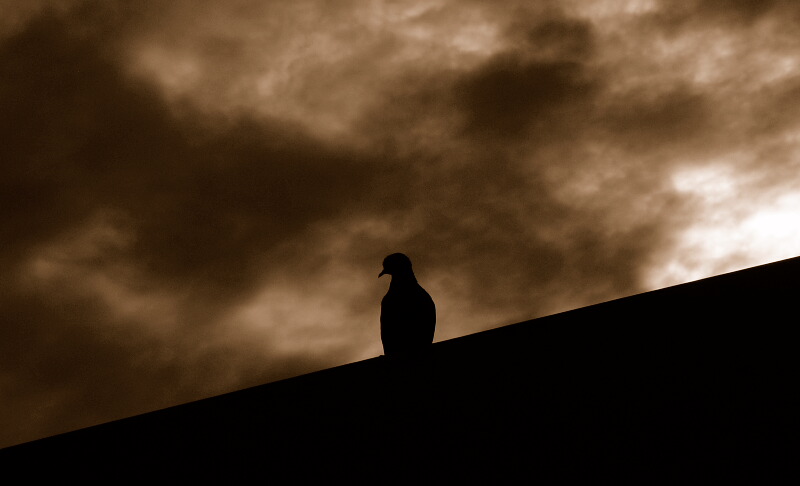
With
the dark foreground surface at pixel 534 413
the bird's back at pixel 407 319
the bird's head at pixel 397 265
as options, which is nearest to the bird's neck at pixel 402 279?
the bird's head at pixel 397 265

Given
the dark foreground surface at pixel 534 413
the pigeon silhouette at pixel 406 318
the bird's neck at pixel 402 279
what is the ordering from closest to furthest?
the dark foreground surface at pixel 534 413
the pigeon silhouette at pixel 406 318
the bird's neck at pixel 402 279

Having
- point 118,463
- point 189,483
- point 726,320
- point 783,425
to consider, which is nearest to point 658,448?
point 783,425

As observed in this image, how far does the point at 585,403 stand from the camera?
2.02m

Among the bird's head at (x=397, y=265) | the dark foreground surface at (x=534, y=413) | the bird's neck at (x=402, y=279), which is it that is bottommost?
the dark foreground surface at (x=534, y=413)

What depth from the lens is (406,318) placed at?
450cm

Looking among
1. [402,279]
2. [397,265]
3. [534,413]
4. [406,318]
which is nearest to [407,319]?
[406,318]

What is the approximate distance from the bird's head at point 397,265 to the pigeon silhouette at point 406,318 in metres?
0.25

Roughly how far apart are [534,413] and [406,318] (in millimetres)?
2510

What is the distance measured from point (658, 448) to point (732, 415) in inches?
9.1

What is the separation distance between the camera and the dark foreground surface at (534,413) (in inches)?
74.7

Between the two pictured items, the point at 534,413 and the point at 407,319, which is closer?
the point at 534,413

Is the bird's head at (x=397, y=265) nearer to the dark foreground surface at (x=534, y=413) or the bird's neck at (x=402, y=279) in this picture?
the bird's neck at (x=402, y=279)

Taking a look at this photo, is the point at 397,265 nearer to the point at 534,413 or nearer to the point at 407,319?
the point at 407,319

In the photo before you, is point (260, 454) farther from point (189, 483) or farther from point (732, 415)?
point (732, 415)
